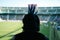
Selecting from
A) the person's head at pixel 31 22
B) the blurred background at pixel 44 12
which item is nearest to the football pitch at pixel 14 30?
the blurred background at pixel 44 12

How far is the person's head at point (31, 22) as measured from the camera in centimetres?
96

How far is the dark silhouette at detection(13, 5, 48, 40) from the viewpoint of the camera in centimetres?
96

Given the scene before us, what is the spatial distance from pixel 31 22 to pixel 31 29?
0.04 metres

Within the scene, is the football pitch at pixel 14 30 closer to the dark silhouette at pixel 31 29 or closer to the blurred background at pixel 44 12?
the blurred background at pixel 44 12

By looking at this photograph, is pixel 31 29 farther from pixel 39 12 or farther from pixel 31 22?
pixel 39 12

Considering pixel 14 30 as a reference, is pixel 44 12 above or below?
above

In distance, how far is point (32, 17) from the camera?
3.16ft

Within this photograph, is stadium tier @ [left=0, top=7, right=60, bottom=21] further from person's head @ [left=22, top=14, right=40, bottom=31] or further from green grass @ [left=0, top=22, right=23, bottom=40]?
person's head @ [left=22, top=14, right=40, bottom=31]

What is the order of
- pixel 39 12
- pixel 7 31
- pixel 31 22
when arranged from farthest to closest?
pixel 7 31, pixel 39 12, pixel 31 22

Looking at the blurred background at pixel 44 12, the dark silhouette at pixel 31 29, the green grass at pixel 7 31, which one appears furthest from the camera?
the green grass at pixel 7 31

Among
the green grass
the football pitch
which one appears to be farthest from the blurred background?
the green grass

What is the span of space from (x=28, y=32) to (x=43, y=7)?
4.49 feet

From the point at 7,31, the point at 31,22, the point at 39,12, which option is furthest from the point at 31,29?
the point at 7,31

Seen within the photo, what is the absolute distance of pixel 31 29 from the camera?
972 millimetres
